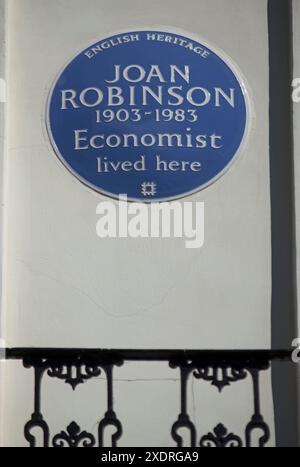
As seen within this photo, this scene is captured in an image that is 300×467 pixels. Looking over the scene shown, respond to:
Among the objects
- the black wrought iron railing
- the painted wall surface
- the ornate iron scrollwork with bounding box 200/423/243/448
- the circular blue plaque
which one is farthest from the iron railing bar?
the circular blue plaque

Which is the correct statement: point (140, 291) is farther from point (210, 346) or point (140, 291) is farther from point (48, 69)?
point (48, 69)

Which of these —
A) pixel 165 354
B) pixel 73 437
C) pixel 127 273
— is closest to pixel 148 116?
pixel 127 273

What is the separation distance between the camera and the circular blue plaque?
5754mm

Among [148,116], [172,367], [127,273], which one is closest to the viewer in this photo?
[172,367]

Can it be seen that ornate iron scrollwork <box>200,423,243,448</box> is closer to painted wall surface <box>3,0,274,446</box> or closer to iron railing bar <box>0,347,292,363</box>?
iron railing bar <box>0,347,292,363</box>

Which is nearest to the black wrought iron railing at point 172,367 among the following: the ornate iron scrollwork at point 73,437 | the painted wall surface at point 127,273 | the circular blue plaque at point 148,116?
the ornate iron scrollwork at point 73,437

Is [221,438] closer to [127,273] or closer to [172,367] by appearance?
[172,367]

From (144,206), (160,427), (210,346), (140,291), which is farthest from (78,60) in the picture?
(160,427)

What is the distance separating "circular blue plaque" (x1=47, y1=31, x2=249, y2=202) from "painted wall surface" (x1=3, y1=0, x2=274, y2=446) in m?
0.09

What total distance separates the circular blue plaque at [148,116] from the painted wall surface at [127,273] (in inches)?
3.6

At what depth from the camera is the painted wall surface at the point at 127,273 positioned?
557cm

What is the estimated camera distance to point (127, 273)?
568cm

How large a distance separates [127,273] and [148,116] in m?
1.02

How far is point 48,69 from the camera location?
19.4 feet
